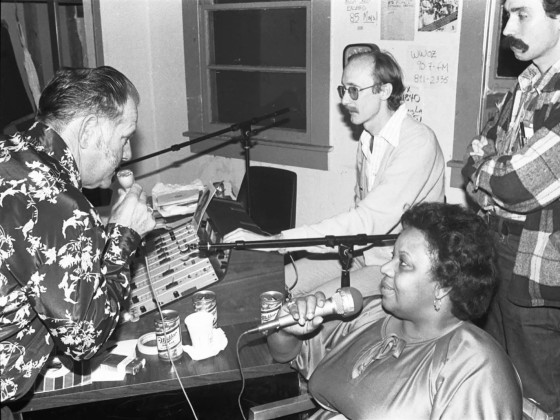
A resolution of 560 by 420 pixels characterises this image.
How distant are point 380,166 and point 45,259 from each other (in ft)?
5.17

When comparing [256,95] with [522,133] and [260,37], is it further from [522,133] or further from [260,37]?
[522,133]

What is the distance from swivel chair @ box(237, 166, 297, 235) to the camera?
3.33m

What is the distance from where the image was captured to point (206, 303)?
6.29 ft

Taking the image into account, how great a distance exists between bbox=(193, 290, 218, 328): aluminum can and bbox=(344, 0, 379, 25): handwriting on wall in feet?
6.89

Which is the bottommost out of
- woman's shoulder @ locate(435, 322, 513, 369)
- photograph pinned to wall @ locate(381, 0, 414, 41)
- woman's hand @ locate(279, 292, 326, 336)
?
woman's shoulder @ locate(435, 322, 513, 369)

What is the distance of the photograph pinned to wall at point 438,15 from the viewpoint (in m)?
3.04

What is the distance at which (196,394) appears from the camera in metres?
1.81

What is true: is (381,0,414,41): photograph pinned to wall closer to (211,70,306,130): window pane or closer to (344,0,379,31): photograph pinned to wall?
(344,0,379,31): photograph pinned to wall

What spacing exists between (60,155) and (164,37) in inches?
128

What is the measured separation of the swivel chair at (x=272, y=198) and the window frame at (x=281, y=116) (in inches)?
13.6

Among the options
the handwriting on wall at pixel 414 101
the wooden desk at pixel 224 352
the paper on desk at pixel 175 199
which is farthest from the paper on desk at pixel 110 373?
the handwriting on wall at pixel 414 101

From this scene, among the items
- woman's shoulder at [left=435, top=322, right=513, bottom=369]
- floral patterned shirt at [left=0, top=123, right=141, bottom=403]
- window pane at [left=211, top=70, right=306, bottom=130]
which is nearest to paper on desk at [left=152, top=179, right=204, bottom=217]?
window pane at [left=211, top=70, right=306, bottom=130]

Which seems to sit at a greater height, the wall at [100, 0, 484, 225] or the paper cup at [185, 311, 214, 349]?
the wall at [100, 0, 484, 225]

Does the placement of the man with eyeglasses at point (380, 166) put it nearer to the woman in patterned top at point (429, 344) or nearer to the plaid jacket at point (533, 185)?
the plaid jacket at point (533, 185)
